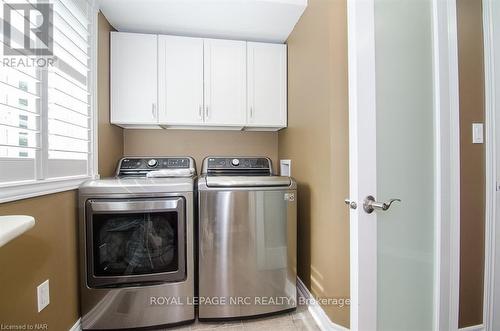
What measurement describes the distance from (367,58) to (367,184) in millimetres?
514

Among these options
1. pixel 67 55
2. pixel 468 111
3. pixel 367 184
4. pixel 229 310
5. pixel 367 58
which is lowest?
pixel 229 310

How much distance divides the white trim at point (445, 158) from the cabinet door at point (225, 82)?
1357 millimetres

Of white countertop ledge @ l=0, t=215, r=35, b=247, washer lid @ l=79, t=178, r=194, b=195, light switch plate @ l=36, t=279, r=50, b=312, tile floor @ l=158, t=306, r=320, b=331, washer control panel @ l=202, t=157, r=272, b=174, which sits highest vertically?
washer control panel @ l=202, t=157, r=272, b=174

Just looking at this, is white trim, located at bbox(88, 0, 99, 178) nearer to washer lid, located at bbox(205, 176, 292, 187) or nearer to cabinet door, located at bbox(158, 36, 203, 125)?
cabinet door, located at bbox(158, 36, 203, 125)

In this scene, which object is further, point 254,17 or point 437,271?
point 254,17

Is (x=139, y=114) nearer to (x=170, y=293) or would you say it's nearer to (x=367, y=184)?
(x=170, y=293)

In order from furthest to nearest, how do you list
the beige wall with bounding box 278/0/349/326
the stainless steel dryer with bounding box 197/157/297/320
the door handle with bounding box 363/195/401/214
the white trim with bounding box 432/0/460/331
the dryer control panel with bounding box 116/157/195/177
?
the dryer control panel with bounding box 116/157/195/177, the stainless steel dryer with bounding box 197/157/297/320, the beige wall with bounding box 278/0/349/326, the white trim with bounding box 432/0/460/331, the door handle with bounding box 363/195/401/214

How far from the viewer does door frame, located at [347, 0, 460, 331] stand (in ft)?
2.87

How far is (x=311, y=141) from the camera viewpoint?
5.20 feet

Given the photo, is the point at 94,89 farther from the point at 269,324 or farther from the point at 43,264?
the point at 269,324

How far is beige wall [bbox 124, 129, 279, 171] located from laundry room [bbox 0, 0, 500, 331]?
20 millimetres

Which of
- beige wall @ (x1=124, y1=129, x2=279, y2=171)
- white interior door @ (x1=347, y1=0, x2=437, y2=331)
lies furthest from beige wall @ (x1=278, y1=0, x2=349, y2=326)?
beige wall @ (x1=124, y1=129, x2=279, y2=171)

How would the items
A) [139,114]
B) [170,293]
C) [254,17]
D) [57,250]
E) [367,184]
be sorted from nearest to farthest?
[367,184]
[57,250]
[170,293]
[254,17]
[139,114]

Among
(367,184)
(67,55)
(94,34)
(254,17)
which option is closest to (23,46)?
(67,55)
